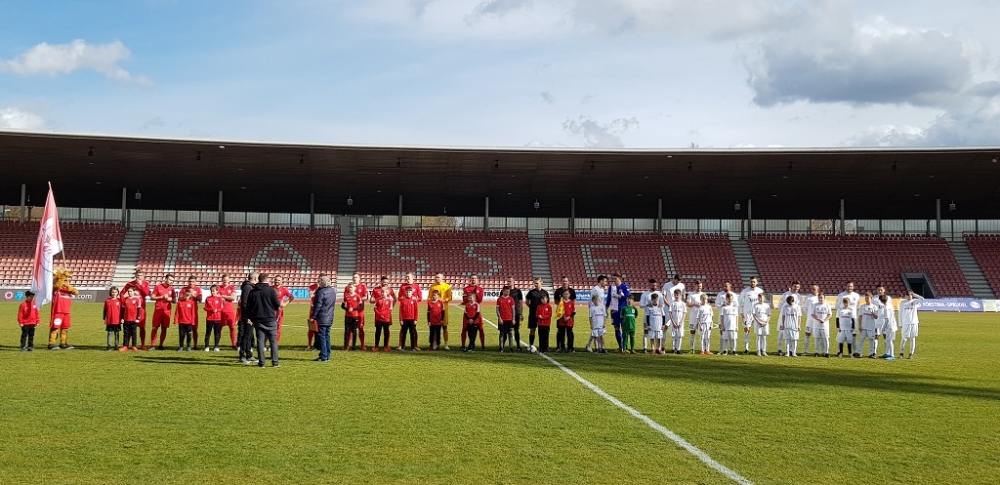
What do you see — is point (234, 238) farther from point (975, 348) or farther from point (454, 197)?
point (975, 348)

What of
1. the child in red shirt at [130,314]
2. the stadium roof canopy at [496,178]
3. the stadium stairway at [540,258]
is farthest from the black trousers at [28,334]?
the stadium stairway at [540,258]

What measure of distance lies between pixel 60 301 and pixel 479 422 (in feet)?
40.5

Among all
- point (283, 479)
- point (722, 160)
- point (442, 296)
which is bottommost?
point (283, 479)

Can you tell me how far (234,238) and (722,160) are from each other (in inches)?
1163

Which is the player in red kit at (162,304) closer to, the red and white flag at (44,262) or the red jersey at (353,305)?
the red and white flag at (44,262)

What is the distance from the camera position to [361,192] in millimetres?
49875

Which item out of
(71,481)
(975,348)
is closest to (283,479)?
(71,481)

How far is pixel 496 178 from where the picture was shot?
46.7 meters

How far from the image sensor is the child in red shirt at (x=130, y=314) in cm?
1759

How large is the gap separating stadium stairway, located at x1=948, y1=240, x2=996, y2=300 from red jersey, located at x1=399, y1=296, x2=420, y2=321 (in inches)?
1690

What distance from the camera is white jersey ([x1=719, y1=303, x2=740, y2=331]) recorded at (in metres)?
18.5

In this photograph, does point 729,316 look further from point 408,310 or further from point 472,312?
point 408,310

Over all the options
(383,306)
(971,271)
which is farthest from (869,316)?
(971,271)

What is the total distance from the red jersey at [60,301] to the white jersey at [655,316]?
12.6m
